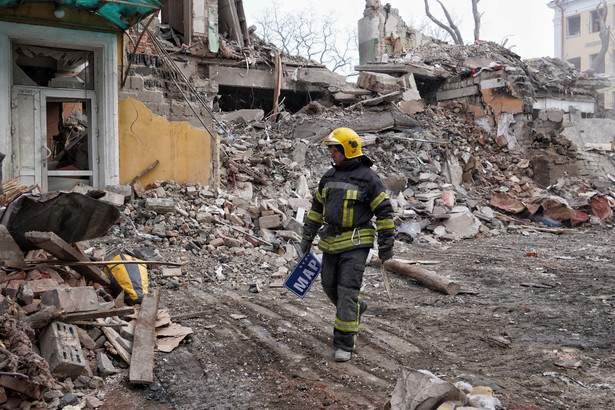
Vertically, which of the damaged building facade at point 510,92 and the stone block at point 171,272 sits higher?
the damaged building facade at point 510,92

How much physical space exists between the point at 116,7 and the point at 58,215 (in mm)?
4417

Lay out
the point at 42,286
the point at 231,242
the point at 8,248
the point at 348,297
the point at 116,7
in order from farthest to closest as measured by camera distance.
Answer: the point at 231,242 < the point at 116,7 < the point at 8,248 < the point at 42,286 < the point at 348,297

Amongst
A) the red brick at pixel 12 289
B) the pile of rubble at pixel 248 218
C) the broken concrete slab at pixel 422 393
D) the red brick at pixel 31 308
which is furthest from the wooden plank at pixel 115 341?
the broken concrete slab at pixel 422 393

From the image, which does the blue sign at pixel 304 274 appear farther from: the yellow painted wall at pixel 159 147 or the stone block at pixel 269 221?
the yellow painted wall at pixel 159 147

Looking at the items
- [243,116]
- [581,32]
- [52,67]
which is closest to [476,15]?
[581,32]

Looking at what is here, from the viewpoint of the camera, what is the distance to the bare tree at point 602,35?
35.3 metres

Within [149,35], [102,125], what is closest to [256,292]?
[102,125]

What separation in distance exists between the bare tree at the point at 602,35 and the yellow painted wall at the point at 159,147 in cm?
3488

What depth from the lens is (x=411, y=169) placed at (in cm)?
1381

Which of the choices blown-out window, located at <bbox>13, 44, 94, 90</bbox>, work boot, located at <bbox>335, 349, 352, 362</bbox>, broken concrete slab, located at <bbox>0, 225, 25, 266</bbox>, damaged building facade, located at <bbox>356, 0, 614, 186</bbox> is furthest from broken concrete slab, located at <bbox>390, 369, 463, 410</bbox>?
damaged building facade, located at <bbox>356, 0, 614, 186</bbox>

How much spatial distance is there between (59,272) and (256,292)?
8.09 ft

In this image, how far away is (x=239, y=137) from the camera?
12.8 m

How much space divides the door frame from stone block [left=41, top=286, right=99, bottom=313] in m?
4.60

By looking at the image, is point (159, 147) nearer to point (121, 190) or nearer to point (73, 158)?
A: point (121, 190)
